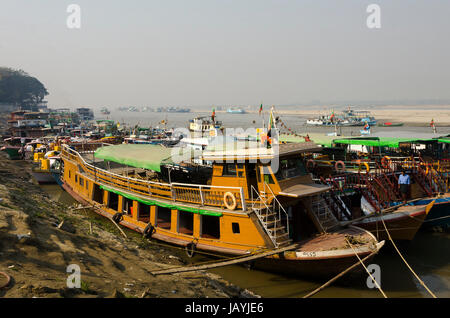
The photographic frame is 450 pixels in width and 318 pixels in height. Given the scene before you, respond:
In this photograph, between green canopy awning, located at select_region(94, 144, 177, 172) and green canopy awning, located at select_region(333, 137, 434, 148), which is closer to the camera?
green canopy awning, located at select_region(94, 144, 177, 172)

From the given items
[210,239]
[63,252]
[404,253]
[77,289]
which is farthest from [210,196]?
[404,253]

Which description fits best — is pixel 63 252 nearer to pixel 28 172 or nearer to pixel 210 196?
pixel 210 196

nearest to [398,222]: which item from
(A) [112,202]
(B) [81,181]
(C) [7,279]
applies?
(C) [7,279]

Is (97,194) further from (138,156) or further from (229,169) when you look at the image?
(229,169)

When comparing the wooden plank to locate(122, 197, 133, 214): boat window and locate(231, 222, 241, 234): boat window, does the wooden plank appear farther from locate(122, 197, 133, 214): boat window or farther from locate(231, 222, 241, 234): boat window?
locate(122, 197, 133, 214): boat window

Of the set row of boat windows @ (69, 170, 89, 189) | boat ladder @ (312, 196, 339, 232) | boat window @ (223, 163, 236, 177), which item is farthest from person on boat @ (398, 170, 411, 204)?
row of boat windows @ (69, 170, 89, 189)
